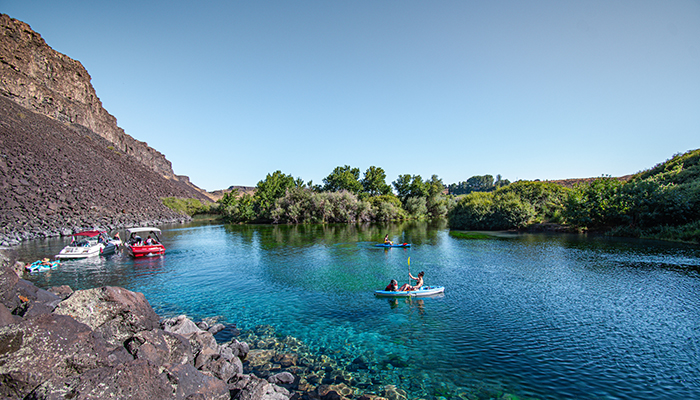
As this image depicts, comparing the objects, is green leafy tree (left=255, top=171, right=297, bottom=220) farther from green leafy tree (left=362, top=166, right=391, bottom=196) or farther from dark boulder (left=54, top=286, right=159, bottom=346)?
dark boulder (left=54, top=286, right=159, bottom=346)

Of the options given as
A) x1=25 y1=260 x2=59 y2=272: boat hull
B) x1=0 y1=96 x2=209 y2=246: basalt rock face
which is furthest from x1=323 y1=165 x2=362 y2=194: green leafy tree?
x1=25 y1=260 x2=59 y2=272: boat hull

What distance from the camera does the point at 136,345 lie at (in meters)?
9.30

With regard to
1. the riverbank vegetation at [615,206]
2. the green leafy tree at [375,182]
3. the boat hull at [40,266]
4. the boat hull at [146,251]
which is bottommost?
the boat hull at [40,266]

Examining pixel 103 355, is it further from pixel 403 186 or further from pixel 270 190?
pixel 403 186

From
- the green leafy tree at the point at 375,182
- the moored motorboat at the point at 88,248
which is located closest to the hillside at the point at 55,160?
the moored motorboat at the point at 88,248

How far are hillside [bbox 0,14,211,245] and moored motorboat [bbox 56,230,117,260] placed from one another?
1510cm

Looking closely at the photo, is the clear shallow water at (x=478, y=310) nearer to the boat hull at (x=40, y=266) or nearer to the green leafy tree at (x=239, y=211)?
the boat hull at (x=40, y=266)

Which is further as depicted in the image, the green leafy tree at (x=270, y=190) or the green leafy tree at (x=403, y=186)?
the green leafy tree at (x=403, y=186)

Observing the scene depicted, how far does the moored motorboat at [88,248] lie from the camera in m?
34.2

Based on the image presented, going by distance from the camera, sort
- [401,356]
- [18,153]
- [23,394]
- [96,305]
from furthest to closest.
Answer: [18,153] < [401,356] < [96,305] < [23,394]

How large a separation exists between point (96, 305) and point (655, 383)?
19.2 m

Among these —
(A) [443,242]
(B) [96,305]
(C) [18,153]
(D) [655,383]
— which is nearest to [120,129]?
(C) [18,153]

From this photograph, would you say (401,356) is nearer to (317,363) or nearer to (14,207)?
(317,363)

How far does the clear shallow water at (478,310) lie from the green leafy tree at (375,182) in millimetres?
94242
